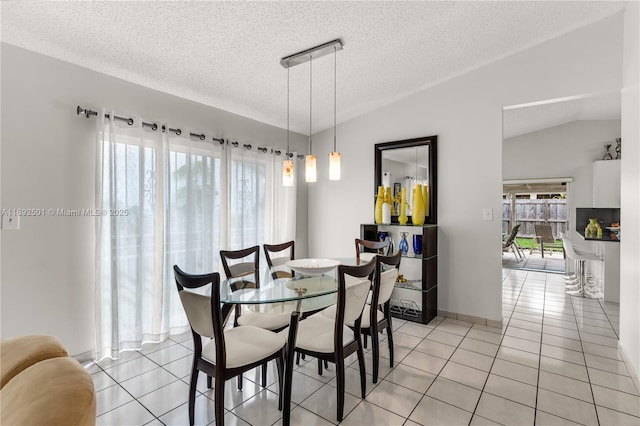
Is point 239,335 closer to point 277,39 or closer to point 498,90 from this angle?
point 277,39

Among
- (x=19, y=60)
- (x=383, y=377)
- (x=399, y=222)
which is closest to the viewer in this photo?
(x=19, y=60)

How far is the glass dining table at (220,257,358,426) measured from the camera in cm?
187

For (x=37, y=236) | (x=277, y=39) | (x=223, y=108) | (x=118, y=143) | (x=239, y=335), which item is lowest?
(x=239, y=335)

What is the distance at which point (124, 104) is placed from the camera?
8.97 feet

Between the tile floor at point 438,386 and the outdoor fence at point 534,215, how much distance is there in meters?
4.68

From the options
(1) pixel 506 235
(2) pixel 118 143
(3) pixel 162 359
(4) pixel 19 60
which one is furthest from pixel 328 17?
(1) pixel 506 235

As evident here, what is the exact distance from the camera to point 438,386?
228 centimetres

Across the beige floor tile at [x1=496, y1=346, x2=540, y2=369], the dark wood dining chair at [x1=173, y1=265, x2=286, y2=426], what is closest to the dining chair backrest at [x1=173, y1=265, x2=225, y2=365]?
the dark wood dining chair at [x1=173, y1=265, x2=286, y2=426]

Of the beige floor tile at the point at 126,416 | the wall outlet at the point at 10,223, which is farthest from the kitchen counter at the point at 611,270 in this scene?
the wall outlet at the point at 10,223

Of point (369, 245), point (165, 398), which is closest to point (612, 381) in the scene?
point (369, 245)

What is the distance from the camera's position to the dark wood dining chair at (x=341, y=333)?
1.92 metres

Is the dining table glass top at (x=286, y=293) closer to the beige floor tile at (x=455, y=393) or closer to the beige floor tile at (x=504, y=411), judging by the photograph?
the beige floor tile at (x=455, y=393)

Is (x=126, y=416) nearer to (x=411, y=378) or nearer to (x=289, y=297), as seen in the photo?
(x=289, y=297)

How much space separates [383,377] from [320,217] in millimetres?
2594
